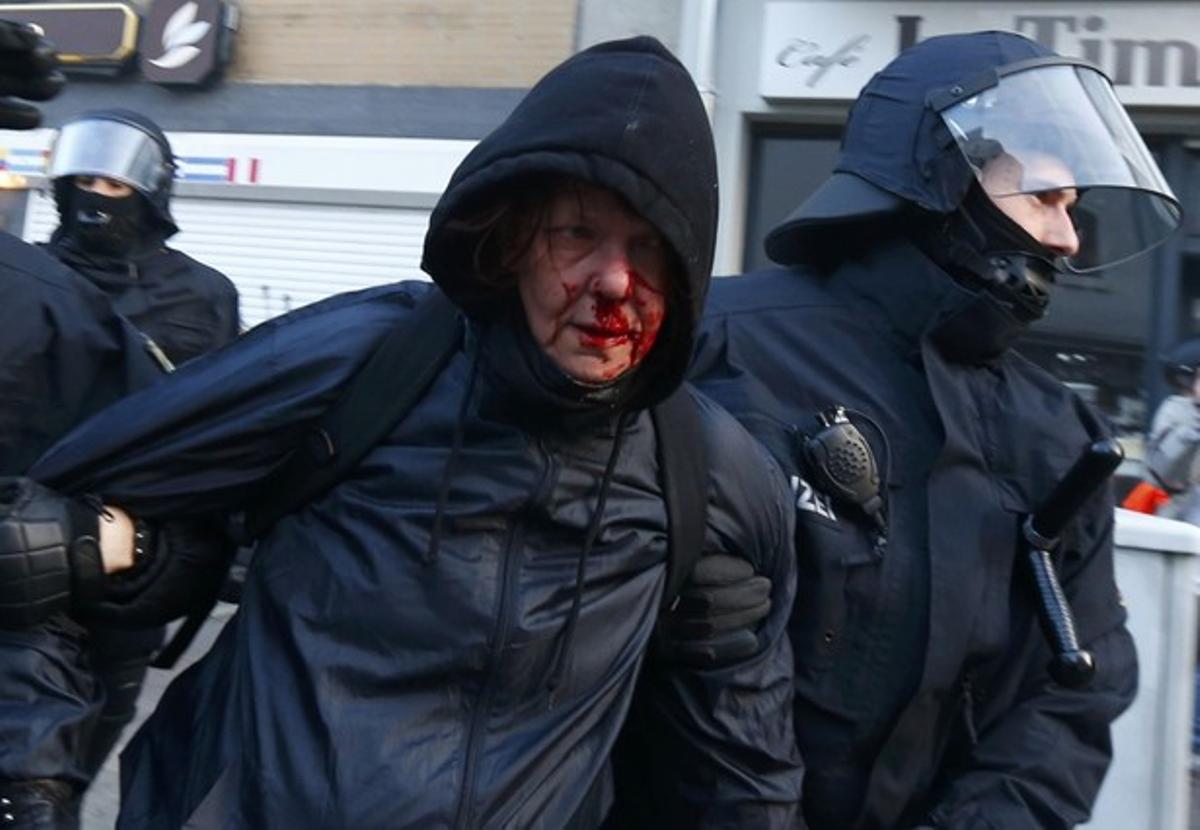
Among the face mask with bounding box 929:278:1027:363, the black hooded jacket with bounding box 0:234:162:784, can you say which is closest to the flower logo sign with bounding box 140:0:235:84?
the black hooded jacket with bounding box 0:234:162:784

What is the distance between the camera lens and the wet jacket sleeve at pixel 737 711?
1930 millimetres

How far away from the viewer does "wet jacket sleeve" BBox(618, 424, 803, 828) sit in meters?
1.93

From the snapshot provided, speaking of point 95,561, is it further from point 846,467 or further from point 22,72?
point 846,467

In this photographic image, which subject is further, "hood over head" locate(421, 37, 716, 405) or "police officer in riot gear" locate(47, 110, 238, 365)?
"police officer in riot gear" locate(47, 110, 238, 365)

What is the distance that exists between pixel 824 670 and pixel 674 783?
308mm

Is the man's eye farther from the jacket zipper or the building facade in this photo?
the building facade

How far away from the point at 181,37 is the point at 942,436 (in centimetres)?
978

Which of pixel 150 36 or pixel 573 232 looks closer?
pixel 573 232

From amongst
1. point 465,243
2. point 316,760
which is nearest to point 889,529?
point 465,243

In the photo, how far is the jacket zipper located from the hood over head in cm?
18

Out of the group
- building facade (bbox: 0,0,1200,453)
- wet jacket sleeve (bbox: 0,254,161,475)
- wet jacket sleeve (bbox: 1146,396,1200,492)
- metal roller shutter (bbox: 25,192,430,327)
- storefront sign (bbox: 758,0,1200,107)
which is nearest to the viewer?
wet jacket sleeve (bbox: 0,254,161,475)

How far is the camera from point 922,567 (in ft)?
7.16

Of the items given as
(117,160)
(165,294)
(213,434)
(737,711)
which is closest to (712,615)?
(737,711)

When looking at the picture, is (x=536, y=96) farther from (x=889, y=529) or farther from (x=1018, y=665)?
(x=1018, y=665)
